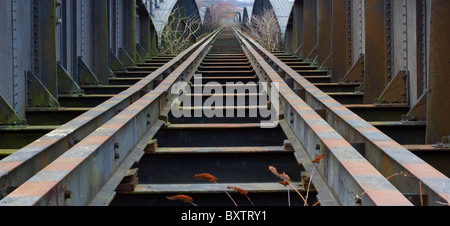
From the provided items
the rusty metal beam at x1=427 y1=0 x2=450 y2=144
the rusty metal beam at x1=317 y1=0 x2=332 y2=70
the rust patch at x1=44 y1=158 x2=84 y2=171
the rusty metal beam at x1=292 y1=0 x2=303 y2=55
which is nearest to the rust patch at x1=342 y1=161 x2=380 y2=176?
the rust patch at x1=44 y1=158 x2=84 y2=171

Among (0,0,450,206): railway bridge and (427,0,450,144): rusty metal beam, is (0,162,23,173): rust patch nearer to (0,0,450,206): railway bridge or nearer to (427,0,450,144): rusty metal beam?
(0,0,450,206): railway bridge

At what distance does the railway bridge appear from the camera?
2.76m

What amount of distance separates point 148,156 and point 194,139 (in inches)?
36.2

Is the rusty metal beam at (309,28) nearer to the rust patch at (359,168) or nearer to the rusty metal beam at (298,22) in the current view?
the rusty metal beam at (298,22)

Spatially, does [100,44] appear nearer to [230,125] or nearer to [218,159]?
[230,125]

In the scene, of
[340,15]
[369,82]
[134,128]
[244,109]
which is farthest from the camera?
[340,15]

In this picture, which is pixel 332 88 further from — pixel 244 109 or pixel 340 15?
pixel 244 109

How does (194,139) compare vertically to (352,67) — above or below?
below

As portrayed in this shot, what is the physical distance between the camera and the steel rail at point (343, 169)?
216cm

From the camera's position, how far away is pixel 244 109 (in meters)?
6.37

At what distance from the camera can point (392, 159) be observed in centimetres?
293

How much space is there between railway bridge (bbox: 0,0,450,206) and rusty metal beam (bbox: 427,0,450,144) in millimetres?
10

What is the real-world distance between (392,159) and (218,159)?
6.36 ft
